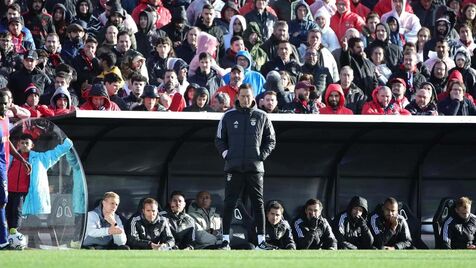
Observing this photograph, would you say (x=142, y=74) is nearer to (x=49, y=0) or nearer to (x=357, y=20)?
(x=49, y=0)

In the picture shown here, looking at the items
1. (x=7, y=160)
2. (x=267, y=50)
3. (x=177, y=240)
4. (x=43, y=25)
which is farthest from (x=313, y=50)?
(x=7, y=160)

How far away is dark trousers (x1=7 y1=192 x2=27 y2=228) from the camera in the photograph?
611 inches

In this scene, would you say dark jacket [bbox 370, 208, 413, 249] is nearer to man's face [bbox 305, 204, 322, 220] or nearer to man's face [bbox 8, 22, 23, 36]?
man's face [bbox 305, 204, 322, 220]

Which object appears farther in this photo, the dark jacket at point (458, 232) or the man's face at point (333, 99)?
the man's face at point (333, 99)

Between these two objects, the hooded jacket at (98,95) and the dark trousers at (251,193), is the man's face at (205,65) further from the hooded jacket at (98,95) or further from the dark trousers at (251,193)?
the dark trousers at (251,193)

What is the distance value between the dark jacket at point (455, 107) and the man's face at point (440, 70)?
124 cm

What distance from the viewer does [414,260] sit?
558 inches

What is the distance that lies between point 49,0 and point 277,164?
5070mm

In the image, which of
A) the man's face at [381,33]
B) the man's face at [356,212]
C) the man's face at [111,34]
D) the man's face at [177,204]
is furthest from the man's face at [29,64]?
the man's face at [381,33]

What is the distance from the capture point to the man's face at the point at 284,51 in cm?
2128

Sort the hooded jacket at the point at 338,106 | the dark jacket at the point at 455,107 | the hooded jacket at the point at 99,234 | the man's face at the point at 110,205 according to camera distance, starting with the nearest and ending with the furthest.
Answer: the hooded jacket at the point at 99,234
the man's face at the point at 110,205
the hooded jacket at the point at 338,106
the dark jacket at the point at 455,107

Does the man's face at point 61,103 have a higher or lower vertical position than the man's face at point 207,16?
lower

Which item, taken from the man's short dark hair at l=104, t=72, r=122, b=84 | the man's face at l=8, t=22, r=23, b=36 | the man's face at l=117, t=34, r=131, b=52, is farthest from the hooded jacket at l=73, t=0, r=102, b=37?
the man's short dark hair at l=104, t=72, r=122, b=84

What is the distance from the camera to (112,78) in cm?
1931
